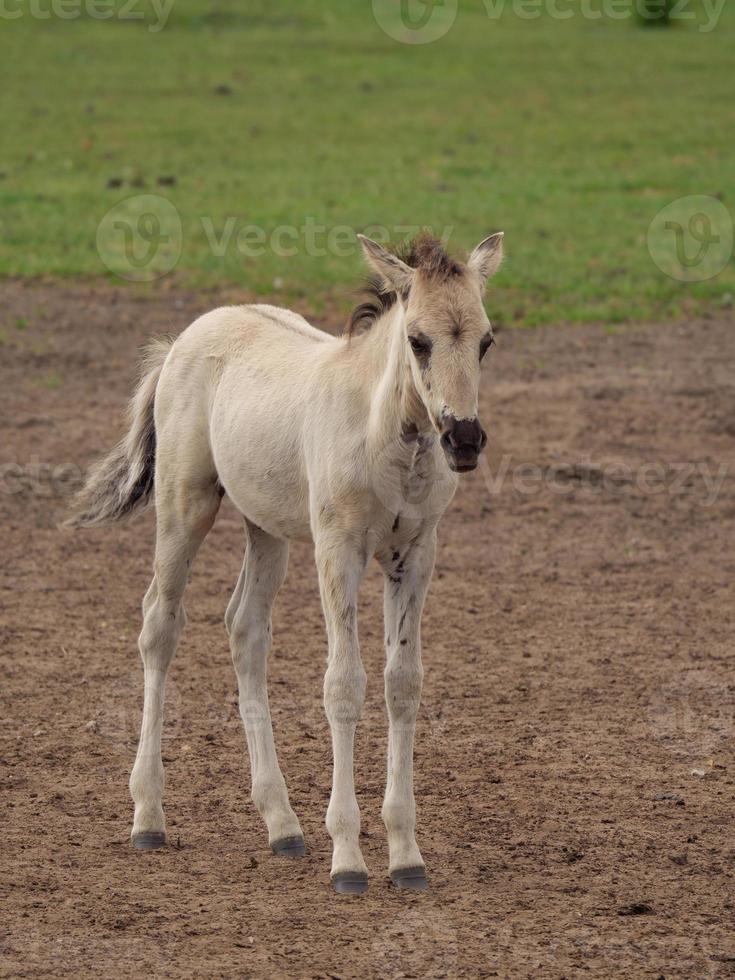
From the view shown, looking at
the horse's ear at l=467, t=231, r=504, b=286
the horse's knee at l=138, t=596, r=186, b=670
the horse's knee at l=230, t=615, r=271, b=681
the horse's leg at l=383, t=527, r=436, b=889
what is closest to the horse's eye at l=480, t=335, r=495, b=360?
the horse's ear at l=467, t=231, r=504, b=286

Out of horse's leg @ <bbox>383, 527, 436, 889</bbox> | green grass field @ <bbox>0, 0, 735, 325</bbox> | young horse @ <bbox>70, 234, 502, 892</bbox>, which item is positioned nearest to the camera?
young horse @ <bbox>70, 234, 502, 892</bbox>

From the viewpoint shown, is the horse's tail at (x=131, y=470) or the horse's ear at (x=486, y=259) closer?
the horse's ear at (x=486, y=259)

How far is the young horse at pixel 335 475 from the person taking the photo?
5414 millimetres

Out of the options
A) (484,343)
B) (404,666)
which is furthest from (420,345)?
(404,666)

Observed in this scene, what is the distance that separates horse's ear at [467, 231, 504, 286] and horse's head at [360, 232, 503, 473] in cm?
1

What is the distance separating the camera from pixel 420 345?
209 inches

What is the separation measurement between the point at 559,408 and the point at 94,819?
7.43 meters

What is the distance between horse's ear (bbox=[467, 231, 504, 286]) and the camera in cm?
563

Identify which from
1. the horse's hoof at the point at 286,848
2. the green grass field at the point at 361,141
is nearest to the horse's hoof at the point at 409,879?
the horse's hoof at the point at 286,848

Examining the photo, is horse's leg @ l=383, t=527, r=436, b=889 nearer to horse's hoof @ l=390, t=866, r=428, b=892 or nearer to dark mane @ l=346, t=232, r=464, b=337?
horse's hoof @ l=390, t=866, r=428, b=892

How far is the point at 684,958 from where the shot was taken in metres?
5.21

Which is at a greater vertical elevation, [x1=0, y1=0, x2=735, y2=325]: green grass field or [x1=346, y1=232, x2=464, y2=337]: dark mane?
[x1=0, y1=0, x2=735, y2=325]: green grass field

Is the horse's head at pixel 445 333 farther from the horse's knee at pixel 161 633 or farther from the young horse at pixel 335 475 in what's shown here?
the horse's knee at pixel 161 633

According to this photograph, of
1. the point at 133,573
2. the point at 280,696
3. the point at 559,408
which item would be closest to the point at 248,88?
the point at 559,408
